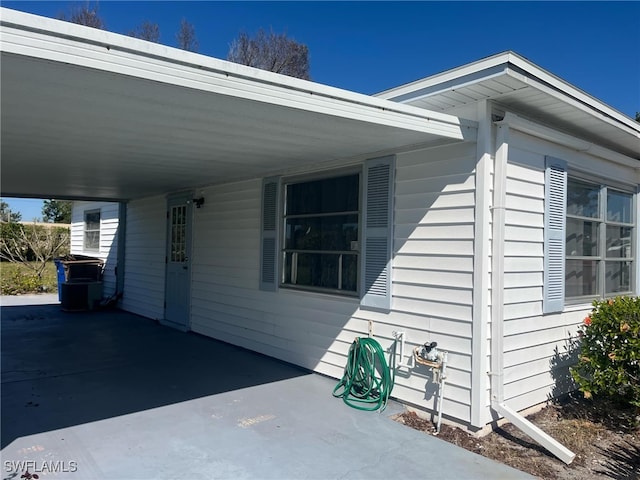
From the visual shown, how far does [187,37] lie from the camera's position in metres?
14.2

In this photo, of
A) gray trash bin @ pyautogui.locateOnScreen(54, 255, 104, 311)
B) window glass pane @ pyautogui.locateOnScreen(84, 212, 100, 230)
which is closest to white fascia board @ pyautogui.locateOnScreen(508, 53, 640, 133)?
gray trash bin @ pyautogui.locateOnScreen(54, 255, 104, 311)

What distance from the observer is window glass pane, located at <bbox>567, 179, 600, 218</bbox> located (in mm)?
4364

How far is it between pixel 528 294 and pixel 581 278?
A: 3.78 feet

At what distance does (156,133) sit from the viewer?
11.6 feet

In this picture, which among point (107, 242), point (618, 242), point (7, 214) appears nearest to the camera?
point (618, 242)

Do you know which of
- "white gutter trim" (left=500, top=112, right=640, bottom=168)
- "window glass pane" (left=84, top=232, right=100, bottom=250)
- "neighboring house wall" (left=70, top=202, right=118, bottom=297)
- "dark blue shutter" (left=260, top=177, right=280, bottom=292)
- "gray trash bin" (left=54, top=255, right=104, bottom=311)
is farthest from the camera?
"window glass pane" (left=84, top=232, right=100, bottom=250)

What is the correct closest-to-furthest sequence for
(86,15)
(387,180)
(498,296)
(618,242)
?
(498,296), (387,180), (618,242), (86,15)

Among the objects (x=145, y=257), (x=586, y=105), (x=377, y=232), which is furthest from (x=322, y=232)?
(x=145, y=257)

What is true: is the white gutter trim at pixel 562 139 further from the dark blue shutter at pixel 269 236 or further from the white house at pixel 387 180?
the dark blue shutter at pixel 269 236

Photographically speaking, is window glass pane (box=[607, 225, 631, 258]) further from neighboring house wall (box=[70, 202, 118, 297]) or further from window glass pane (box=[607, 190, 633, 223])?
neighboring house wall (box=[70, 202, 118, 297])

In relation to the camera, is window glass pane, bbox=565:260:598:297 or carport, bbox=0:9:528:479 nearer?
carport, bbox=0:9:528:479

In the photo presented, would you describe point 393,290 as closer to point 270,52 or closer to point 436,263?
point 436,263

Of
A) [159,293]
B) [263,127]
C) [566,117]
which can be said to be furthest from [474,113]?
[159,293]

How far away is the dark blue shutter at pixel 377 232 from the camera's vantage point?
13.5 feet
